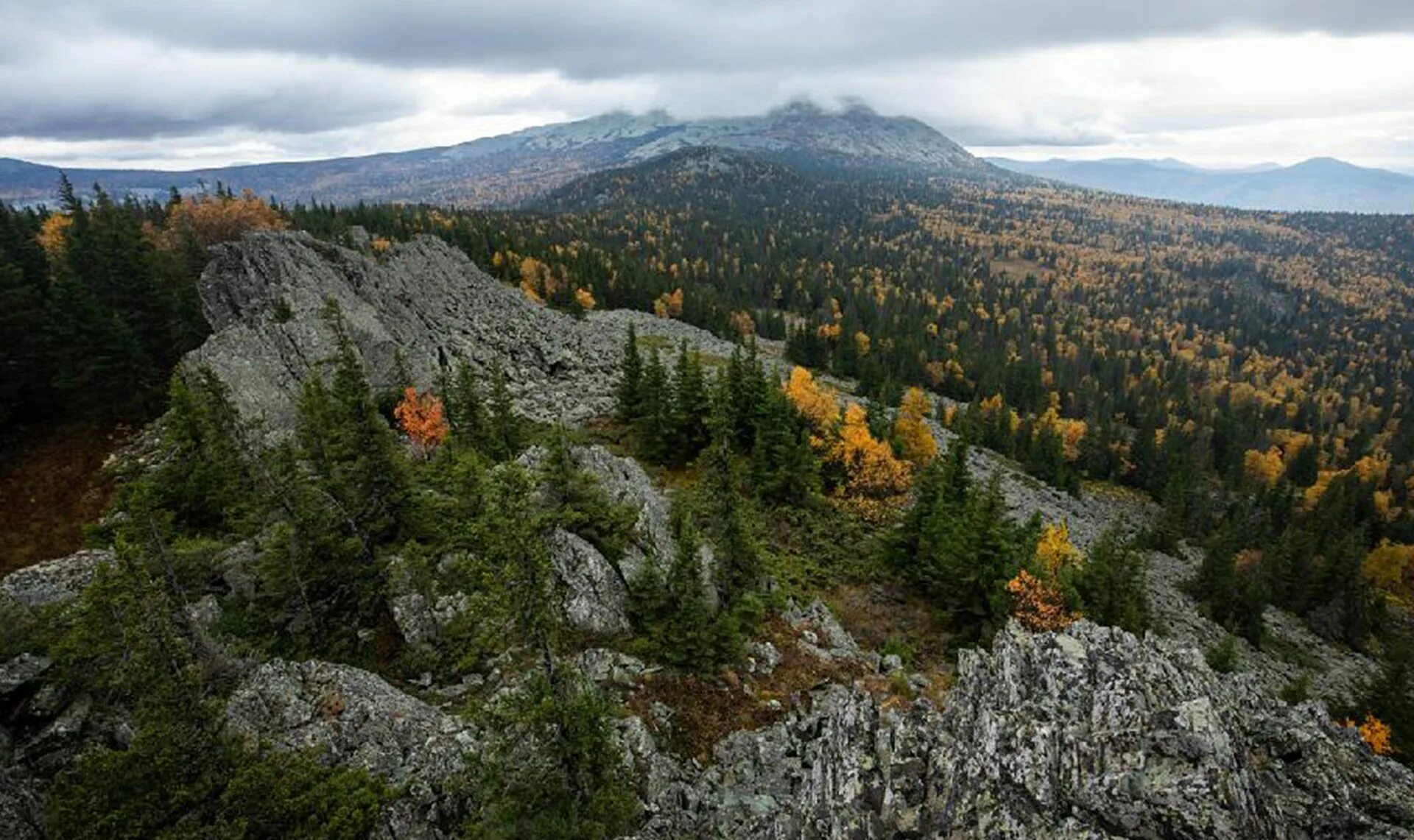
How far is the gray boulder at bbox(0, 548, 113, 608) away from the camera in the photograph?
28.2 meters

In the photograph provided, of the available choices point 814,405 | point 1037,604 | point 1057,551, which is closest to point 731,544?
point 1037,604

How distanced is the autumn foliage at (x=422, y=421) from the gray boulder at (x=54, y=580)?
1730cm

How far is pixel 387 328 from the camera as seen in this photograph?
194 feet

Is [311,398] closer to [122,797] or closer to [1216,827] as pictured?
[122,797]

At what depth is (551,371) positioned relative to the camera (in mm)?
74688

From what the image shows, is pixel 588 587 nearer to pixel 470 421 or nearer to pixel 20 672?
pixel 20 672

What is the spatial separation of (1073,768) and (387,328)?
59.7 meters

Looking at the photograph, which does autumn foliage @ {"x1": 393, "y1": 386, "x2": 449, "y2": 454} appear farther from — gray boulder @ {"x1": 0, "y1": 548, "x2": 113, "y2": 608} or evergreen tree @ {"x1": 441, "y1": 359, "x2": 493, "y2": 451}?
gray boulder @ {"x1": 0, "y1": 548, "x2": 113, "y2": 608}

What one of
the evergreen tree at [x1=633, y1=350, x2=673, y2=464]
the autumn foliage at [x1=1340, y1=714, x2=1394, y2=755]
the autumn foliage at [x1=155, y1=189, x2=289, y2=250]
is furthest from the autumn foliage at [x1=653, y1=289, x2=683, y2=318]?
the autumn foliage at [x1=1340, y1=714, x2=1394, y2=755]

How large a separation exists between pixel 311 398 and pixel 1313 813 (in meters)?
38.5

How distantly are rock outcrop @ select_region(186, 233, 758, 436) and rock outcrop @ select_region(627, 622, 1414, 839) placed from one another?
3022 centimetres

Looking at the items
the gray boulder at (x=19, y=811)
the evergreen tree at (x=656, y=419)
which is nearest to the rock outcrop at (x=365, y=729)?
the gray boulder at (x=19, y=811)

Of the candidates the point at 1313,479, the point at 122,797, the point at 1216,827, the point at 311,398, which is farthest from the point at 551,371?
the point at 1313,479

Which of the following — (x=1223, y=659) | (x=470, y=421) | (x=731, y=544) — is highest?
(x=470, y=421)
